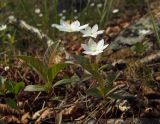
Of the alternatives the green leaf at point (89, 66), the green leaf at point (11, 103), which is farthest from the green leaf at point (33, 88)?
the green leaf at point (89, 66)

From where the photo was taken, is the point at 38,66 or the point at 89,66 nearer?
the point at 89,66

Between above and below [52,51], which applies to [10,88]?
below

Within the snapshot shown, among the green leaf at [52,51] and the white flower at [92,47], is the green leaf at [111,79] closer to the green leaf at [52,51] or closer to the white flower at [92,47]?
the white flower at [92,47]

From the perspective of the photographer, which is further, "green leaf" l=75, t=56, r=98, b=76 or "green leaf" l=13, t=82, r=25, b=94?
"green leaf" l=13, t=82, r=25, b=94

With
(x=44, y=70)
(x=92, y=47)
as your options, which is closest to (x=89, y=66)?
(x=92, y=47)

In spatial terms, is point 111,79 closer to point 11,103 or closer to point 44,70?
point 44,70

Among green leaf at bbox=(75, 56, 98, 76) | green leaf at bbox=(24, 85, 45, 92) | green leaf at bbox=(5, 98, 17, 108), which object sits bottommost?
green leaf at bbox=(5, 98, 17, 108)

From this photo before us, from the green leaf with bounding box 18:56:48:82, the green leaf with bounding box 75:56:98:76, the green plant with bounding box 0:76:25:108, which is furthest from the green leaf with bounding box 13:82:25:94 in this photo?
the green leaf with bounding box 75:56:98:76

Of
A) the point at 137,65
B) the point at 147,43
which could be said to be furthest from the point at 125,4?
the point at 137,65

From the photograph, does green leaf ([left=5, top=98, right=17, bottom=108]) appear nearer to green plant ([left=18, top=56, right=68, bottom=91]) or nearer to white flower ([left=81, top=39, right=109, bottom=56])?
green plant ([left=18, top=56, right=68, bottom=91])

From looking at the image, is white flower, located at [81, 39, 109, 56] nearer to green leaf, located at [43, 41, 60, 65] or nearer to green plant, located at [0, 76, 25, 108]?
green leaf, located at [43, 41, 60, 65]

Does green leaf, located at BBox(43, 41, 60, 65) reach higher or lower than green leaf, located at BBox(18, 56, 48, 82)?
higher
